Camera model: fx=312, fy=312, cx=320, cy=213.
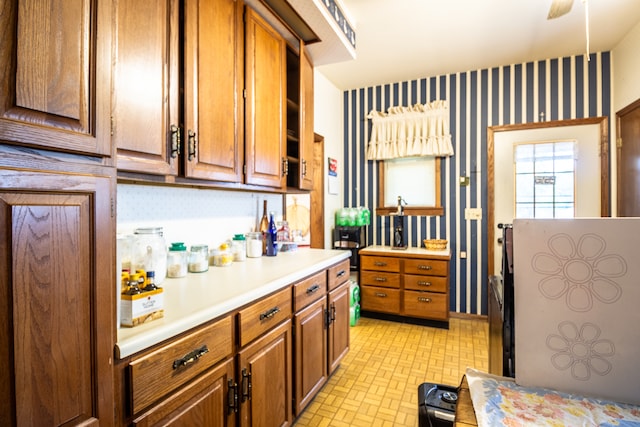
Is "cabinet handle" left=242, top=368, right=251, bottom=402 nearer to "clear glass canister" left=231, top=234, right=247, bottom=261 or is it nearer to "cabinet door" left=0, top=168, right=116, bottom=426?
"cabinet door" left=0, top=168, right=116, bottom=426

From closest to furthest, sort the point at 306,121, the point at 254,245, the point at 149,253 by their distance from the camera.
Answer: the point at 149,253, the point at 254,245, the point at 306,121

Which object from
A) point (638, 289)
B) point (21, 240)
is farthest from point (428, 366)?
point (21, 240)

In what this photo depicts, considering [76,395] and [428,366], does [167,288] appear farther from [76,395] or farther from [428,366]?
[428,366]

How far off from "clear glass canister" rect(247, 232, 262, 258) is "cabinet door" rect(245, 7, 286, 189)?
40cm

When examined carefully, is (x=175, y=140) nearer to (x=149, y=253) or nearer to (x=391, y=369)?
(x=149, y=253)

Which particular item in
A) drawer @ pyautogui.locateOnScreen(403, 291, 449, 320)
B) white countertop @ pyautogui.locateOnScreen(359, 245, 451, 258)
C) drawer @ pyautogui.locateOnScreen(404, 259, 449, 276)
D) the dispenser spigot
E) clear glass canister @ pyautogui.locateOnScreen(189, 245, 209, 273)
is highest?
the dispenser spigot

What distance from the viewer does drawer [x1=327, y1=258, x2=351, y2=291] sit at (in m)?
2.07

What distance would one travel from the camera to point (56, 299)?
63 centimetres

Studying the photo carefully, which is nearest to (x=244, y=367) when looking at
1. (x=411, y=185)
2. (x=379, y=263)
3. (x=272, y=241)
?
(x=272, y=241)

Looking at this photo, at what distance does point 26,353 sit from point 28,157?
37cm

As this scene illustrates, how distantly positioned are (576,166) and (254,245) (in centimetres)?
319

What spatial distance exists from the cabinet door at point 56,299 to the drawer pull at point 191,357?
0.73 feet

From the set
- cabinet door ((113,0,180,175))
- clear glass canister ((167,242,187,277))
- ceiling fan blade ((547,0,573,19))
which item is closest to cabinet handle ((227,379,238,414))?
clear glass canister ((167,242,187,277))

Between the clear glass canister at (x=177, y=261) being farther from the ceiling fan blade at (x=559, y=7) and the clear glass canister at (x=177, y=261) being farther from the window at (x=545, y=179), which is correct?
the window at (x=545, y=179)
